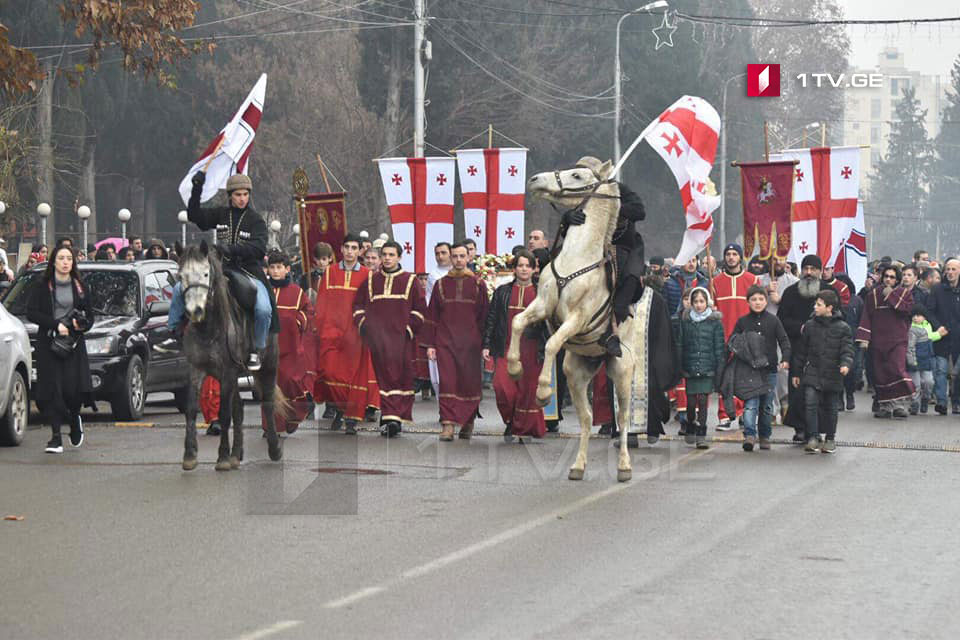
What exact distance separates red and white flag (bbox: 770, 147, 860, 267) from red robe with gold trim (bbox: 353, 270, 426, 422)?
31.7 feet

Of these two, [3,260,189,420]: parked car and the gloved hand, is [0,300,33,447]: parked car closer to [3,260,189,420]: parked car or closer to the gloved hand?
[3,260,189,420]: parked car

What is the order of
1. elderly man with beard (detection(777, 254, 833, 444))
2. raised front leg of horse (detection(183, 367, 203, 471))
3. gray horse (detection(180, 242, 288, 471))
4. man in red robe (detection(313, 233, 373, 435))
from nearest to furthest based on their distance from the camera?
gray horse (detection(180, 242, 288, 471))
raised front leg of horse (detection(183, 367, 203, 471))
man in red robe (detection(313, 233, 373, 435))
elderly man with beard (detection(777, 254, 833, 444))

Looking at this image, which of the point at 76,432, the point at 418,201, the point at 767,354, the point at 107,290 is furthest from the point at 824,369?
the point at 418,201

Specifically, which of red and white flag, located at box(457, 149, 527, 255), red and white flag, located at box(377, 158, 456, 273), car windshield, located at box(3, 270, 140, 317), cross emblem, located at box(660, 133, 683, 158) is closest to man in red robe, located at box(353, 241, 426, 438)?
cross emblem, located at box(660, 133, 683, 158)

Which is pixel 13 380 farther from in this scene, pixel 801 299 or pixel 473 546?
pixel 801 299

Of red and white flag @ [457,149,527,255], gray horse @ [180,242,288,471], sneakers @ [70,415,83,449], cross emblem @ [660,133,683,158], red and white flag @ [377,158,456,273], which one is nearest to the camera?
gray horse @ [180,242,288,471]

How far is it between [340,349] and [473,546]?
8248 mm

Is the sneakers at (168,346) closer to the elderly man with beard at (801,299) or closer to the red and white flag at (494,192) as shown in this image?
the elderly man with beard at (801,299)

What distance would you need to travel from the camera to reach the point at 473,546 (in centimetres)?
956

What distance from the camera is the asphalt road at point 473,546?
24.9ft

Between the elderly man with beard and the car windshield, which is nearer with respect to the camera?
the elderly man with beard

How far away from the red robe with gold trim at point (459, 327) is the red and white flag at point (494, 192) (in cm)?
904

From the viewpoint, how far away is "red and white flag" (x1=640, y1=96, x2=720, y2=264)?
54.9ft

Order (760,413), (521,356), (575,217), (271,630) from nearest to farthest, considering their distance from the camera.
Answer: (271,630) < (575,217) < (760,413) < (521,356)
